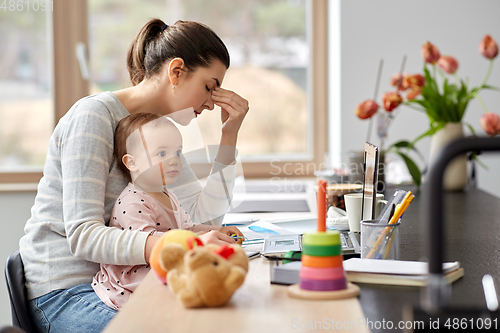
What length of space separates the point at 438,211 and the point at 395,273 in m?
0.27

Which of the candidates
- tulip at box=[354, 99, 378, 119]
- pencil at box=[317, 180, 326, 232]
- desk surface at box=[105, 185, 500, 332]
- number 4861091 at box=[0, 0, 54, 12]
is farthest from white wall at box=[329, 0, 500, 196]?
pencil at box=[317, 180, 326, 232]

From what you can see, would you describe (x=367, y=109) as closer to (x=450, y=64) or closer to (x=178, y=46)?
(x=450, y=64)

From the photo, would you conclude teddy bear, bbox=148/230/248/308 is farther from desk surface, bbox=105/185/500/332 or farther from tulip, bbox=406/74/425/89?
tulip, bbox=406/74/425/89

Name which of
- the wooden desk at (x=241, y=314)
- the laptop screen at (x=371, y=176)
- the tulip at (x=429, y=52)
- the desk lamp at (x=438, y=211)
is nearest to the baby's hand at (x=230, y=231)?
the laptop screen at (x=371, y=176)

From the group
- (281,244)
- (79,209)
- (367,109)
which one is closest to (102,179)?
(79,209)

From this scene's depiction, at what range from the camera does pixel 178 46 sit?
1.12 metres

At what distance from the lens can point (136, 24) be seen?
260cm

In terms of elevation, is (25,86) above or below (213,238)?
above

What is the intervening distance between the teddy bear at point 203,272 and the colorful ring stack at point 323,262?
8 centimetres

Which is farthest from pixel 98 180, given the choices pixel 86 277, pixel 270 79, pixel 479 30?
pixel 479 30

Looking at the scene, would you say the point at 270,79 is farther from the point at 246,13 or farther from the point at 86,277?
the point at 86,277

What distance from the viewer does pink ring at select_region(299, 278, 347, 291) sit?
63 cm

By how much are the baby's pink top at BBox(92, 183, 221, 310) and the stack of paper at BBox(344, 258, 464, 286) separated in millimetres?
370

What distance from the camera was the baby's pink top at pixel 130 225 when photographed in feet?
3.03
